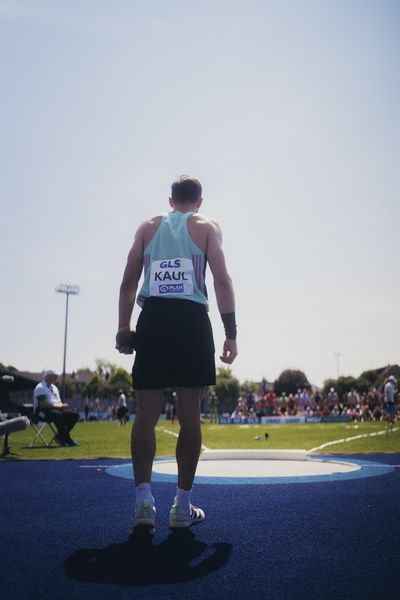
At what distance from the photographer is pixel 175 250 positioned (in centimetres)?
311

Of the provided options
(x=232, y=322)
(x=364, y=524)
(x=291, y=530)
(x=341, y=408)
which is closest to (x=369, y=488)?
(x=364, y=524)

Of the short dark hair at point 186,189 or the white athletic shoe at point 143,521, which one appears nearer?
the white athletic shoe at point 143,521

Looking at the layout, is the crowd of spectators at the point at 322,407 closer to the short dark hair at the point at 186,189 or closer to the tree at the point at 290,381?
the short dark hair at the point at 186,189

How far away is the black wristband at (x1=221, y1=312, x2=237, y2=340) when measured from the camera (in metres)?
3.11

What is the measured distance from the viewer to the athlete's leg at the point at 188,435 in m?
2.92

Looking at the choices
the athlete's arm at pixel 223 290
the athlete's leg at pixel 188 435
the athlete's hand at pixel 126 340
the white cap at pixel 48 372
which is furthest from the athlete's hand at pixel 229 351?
the white cap at pixel 48 372

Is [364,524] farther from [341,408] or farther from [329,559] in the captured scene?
[341,408]

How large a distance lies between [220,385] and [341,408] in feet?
223

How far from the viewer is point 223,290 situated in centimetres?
312

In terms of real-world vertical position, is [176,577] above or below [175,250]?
below

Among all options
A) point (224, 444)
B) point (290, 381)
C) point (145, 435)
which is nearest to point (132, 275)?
point (145, 435)

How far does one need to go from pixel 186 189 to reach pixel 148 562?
2218 mm

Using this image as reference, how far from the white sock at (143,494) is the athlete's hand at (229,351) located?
86 cm

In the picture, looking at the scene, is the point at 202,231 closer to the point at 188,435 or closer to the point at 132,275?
the point at 132,275
